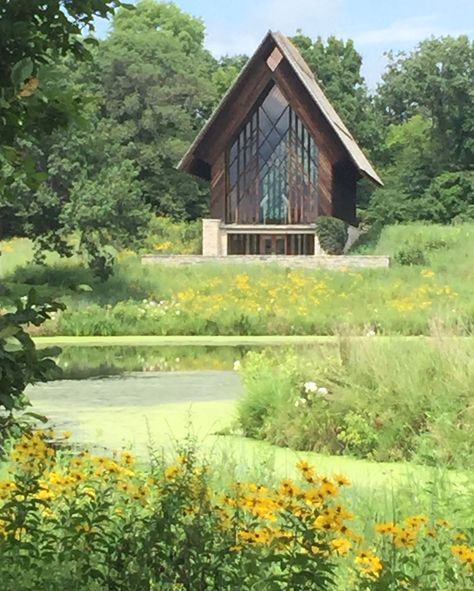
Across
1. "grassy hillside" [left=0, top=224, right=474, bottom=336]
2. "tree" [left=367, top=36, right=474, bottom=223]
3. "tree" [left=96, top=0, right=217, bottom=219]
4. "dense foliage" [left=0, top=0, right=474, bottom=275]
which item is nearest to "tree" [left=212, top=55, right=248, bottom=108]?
"dense foliage" [left=0, top=0, right=474, bottom=275]

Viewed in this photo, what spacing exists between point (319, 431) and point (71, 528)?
5.36m

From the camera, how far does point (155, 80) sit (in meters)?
54.3

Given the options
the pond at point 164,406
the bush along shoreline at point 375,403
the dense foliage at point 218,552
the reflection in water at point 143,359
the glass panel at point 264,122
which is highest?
the glass panel at point 264,122

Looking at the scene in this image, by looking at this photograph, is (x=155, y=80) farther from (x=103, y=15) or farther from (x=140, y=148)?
(x=103, y=15)

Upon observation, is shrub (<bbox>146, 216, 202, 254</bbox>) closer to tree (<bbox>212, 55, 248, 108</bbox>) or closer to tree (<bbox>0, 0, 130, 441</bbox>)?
tree (<bbox>212, 55, 248, 108</bbox>)

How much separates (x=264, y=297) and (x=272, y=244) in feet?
40.2

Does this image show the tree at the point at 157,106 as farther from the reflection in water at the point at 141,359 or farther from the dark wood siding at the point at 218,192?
the reflection in water at the point at 141,359

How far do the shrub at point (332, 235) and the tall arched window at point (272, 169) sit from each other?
137cm

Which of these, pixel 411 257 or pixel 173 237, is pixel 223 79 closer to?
pixel 173 237

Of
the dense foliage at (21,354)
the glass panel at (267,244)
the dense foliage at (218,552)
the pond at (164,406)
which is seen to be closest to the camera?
the dense foliage at (21,354)

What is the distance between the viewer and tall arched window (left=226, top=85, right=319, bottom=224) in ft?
130

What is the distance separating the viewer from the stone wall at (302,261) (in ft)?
109

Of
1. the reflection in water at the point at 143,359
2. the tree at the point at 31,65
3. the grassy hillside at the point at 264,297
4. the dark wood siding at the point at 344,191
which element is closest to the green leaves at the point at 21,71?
the tree at the point at 31,65

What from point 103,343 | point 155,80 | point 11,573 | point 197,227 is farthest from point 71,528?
point 155,80
